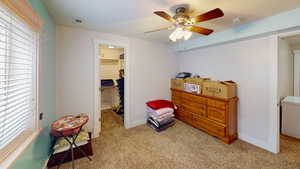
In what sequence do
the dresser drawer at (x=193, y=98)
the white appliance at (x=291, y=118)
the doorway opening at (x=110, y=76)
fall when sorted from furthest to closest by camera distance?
the doorway opening at (x=110, y=76) → the dresser drawer at (x=193, y=98) → the white appliance at (x=291, y=118)

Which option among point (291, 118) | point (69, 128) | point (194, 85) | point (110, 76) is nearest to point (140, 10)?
point (69, 128)

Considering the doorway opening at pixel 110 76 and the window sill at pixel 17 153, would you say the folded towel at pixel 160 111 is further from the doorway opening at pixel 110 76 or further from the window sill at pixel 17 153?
the window sill at pixel 17 153

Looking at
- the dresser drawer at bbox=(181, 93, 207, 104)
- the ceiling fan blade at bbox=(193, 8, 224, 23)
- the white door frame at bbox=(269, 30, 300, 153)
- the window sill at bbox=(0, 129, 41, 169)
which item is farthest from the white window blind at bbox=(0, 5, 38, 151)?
the white door frame at bbox=(269, 30, 300, 153)

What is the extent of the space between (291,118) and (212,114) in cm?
160

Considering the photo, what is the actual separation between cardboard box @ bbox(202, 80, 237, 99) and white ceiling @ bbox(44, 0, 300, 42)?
109 centimetres

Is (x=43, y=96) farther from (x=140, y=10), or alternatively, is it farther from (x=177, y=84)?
(x=177, y=84)

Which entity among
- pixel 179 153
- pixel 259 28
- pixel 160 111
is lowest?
pixel 179 153

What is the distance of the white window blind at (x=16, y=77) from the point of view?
3.12ft

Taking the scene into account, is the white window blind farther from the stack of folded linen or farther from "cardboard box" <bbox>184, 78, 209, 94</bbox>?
"cardboard box" <bbox>184, 78, 209, 94</bbox>

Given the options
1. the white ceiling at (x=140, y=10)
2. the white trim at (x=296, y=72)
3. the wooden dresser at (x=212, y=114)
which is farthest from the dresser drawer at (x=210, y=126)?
the white trim at (x=296, y=72)

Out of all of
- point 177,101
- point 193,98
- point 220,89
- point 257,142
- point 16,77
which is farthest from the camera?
point 177,101

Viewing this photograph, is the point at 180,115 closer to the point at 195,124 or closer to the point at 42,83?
the point at 195,124

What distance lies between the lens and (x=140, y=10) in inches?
65.1

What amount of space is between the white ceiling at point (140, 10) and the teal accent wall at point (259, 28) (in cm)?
10
